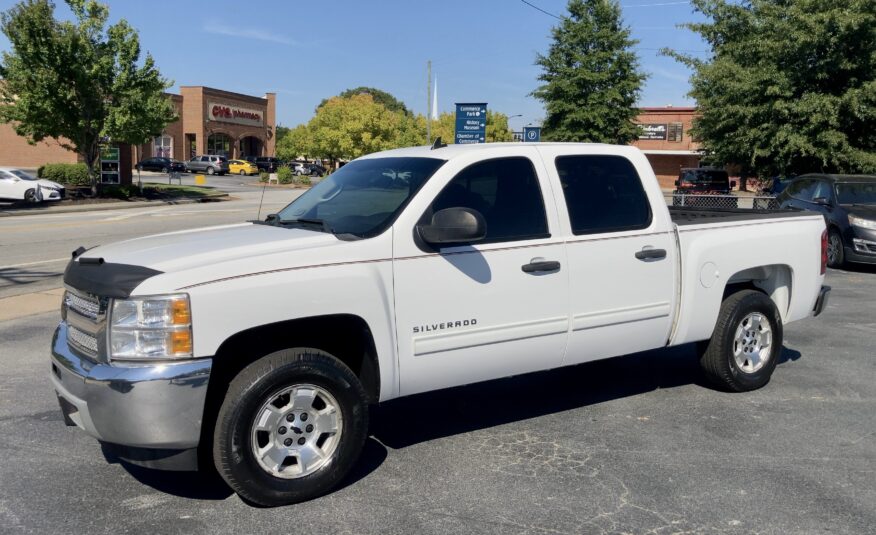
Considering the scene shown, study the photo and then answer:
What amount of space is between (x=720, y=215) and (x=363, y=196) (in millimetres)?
3324

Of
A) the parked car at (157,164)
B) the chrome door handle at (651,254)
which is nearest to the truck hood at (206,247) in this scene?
the chrome door handle at (651,254)

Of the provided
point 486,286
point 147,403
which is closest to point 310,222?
point 486,286

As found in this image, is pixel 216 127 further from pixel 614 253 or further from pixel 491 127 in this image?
pixel 614 253

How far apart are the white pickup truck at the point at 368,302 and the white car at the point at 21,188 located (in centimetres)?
2779

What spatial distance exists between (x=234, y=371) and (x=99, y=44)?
29.6 metres

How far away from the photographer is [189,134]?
70.7m

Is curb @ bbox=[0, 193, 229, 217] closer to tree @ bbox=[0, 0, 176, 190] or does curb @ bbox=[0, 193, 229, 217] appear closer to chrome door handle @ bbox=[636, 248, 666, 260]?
tree @ bbox=[0, 0, 176, 190]

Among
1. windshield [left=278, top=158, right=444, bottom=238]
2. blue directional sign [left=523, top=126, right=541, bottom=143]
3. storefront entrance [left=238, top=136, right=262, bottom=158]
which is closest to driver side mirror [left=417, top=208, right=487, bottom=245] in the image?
windshield [left=278, top=158, right=444, bottom=238]

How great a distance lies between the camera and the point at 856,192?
45.9 feet

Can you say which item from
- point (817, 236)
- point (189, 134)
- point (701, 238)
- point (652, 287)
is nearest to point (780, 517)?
point (652, 287)

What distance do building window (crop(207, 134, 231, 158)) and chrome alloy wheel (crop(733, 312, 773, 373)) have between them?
70193 millimetres

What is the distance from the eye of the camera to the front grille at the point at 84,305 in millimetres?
3917

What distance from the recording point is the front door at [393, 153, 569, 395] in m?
4.38

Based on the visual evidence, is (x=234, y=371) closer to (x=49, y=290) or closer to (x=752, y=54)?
(x=49, y=290)
